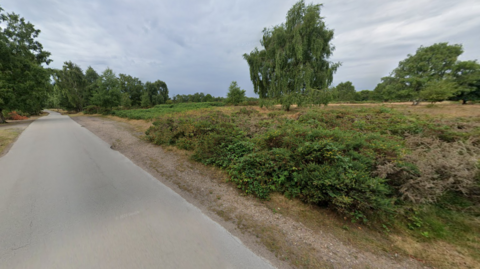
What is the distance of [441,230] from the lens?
238 cm

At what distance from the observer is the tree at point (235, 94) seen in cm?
3443

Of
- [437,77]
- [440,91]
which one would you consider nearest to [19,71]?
[440,91]

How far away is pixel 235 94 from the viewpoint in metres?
34.5

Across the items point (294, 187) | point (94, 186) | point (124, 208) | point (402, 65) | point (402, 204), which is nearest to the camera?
point (402, 204)

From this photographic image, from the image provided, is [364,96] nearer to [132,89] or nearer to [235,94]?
[235,94]

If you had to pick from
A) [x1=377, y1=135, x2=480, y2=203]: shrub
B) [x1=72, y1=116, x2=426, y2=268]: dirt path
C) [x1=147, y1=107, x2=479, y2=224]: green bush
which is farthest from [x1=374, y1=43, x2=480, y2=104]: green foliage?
[x1=72, y1=116, x2=426, y2=268]: dirt path

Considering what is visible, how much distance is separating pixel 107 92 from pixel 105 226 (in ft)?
103

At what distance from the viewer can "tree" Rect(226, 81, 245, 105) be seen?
3443cm

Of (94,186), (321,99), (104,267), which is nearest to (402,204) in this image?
(104,267)

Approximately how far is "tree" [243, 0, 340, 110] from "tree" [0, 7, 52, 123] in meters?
27.3

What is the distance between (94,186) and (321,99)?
15045 millimetres

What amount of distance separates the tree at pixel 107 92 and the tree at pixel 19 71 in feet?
16.6

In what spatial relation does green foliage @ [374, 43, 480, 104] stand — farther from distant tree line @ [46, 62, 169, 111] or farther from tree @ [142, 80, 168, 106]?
tree @ [142, 80, 168, 106]

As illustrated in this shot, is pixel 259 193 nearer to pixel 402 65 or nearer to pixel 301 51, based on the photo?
pixel 301 51
